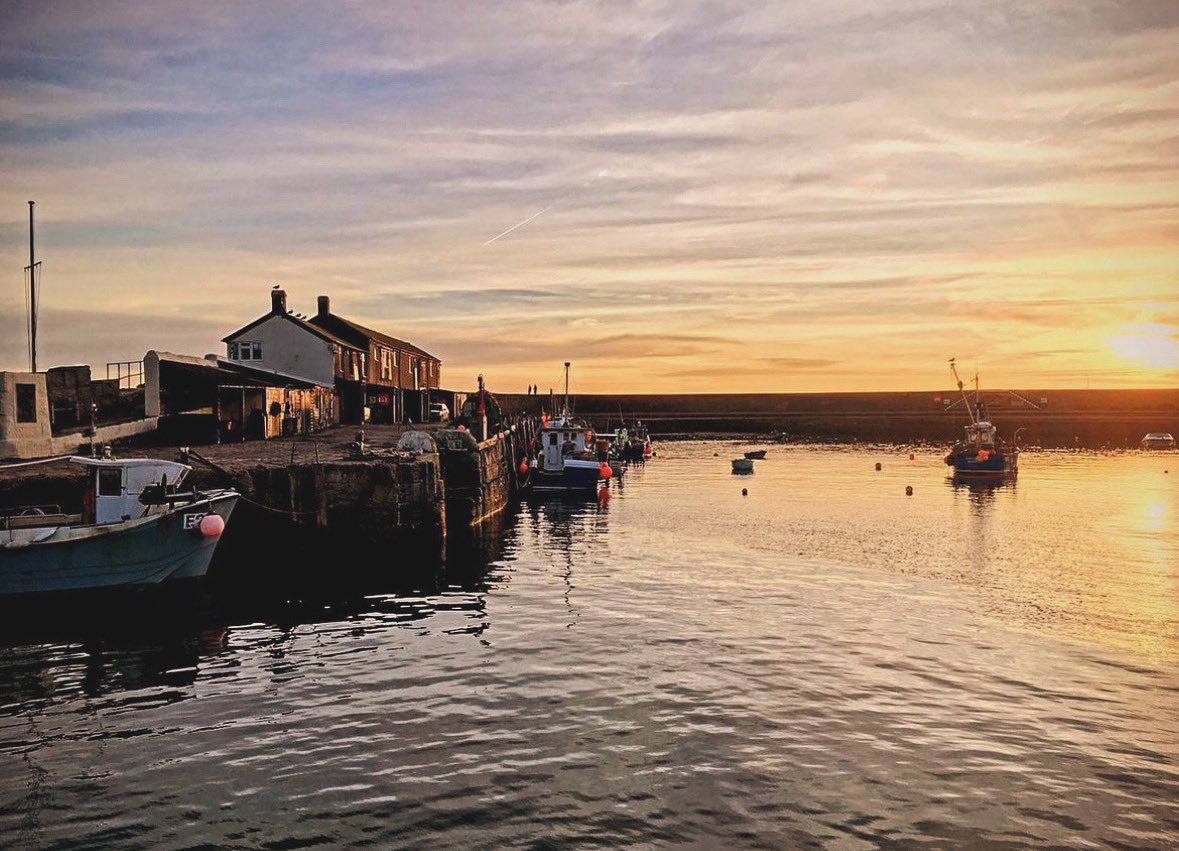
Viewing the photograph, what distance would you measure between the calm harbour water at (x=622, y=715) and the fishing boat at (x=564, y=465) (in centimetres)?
2975

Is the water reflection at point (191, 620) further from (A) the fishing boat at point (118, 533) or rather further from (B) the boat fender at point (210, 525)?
(B) the boat fender at point (210, 525)

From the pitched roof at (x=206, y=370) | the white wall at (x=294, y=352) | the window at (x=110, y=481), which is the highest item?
the white wall at (x=294, y=352)

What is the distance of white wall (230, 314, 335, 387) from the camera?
226ft

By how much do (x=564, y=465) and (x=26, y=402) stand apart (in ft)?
120

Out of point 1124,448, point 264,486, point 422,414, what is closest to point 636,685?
point 264,486

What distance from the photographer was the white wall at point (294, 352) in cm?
6875

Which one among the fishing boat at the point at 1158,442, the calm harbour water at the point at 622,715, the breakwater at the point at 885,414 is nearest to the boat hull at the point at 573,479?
the calm harbour water at the point at 622,715

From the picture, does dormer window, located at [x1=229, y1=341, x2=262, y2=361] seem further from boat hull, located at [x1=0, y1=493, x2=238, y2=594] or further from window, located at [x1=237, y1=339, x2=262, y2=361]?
boat hull, located at [x1=0, y1=493, x2=238, y2=594]

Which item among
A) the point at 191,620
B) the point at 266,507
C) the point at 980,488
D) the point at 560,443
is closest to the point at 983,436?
the point at 980,488

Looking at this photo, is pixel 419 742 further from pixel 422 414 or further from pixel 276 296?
pixel 422 414

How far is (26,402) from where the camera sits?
3619 cm

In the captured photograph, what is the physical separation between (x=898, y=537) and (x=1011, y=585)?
12691mm

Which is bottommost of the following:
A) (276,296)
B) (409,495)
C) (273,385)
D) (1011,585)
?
(1011,585)

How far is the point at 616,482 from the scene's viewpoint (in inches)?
3105
